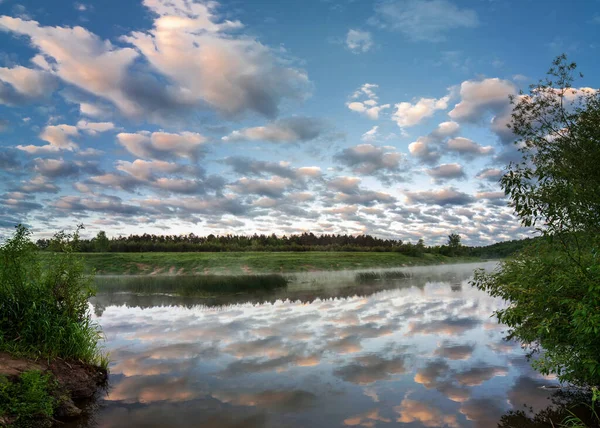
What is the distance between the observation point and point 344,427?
33.3 feet

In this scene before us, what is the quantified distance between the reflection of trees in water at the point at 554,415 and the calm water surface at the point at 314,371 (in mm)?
357

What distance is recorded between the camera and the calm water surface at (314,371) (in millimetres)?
11031

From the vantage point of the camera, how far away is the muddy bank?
435 inches

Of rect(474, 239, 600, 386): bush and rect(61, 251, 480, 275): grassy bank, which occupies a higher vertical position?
rect(474, 239, 600, 386): bush

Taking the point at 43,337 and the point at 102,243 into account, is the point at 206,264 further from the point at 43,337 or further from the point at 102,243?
the point at 43,337

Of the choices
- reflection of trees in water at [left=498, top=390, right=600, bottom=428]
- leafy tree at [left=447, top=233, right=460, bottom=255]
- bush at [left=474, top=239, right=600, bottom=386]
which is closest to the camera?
bush at [left=474, top=239, right=600, bottom=386]

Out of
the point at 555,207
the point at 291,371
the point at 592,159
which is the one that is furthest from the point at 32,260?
the point at 592,159

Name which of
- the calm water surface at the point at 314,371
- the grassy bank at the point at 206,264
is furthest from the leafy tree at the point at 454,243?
the calm water surface at the point at 314,371

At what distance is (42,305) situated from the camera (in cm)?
1434

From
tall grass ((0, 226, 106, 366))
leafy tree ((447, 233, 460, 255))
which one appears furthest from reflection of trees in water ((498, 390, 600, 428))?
leafy tree ((447, 233, 460, 255))

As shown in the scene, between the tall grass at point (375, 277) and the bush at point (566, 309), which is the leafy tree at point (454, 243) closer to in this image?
the tall grass at point (375, 277)

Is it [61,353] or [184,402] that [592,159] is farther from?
[61,353]

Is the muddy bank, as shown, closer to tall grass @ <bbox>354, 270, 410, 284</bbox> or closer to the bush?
the bush

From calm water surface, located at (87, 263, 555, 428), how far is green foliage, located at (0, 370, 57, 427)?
140 cm
